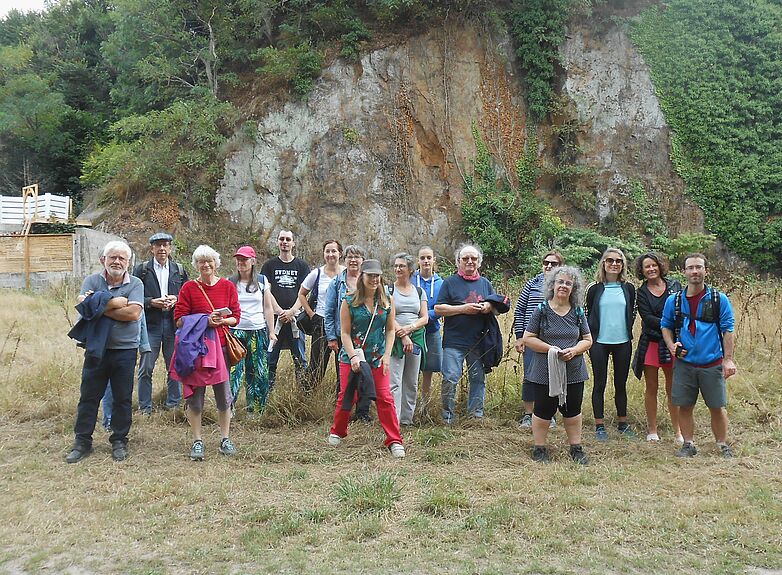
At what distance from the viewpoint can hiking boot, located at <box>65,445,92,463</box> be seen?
214 inches

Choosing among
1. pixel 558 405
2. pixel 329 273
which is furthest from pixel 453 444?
pixel 329 273

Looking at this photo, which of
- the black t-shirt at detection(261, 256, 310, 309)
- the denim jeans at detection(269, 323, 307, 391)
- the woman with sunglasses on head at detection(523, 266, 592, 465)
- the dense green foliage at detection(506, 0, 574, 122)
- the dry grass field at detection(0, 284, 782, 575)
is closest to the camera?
the dry grass field at detection(0, 284, 782, 575)

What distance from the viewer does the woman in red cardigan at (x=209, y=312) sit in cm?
565

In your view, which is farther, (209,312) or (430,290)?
(430,290)

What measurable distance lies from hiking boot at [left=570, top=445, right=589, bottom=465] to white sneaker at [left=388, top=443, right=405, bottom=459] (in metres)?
1.46

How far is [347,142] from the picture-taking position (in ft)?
53.2

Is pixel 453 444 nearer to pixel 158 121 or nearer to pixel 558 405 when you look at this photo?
pixel 558 405

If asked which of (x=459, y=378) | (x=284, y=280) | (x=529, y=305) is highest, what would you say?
(x=284, y=280)

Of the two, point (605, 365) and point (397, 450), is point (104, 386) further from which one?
point (605, 365)

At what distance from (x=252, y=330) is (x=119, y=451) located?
1694mm

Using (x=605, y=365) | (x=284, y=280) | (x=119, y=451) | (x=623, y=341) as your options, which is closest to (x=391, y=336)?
(x=284, y=280)

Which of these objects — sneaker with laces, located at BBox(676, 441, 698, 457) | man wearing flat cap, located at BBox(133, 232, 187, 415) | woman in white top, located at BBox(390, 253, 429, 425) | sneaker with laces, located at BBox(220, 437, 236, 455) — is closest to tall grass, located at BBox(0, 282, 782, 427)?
woman in white top, located at BBox(390, 253, 429, 425)

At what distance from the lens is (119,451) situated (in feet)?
18.2

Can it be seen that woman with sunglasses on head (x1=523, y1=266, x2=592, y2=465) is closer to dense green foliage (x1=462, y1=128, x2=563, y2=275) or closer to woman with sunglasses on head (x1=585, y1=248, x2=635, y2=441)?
woman with sunglasses on head (x1=585, y1=248, x2=635, y2=441)
